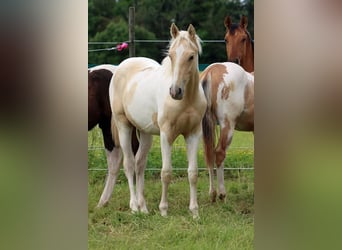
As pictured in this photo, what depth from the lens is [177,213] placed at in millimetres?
2377

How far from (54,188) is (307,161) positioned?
3.10 feet

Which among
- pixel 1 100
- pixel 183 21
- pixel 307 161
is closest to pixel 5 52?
pixel 1 100

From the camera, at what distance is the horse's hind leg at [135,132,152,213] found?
2.44 meters

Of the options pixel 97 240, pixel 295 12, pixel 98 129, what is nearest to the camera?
pixel 295 12

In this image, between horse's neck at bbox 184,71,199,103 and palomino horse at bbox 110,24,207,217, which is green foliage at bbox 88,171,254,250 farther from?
horse's neck at bbox 184,71,199,103

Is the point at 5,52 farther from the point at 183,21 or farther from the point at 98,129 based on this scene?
the point at 183,21

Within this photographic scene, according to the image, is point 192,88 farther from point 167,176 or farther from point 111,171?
point 111,171

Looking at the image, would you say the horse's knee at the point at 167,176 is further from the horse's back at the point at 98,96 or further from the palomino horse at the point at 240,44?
the palomino horse at the point at 240,44

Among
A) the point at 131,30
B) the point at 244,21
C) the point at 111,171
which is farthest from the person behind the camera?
the point at 111,171

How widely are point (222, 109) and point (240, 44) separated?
0.30m

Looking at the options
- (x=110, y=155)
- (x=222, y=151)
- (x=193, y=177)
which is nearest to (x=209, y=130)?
(x=222, y=151)

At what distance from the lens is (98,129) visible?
243cm

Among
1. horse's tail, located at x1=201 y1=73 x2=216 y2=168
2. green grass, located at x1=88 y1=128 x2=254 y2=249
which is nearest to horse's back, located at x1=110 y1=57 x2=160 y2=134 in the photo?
green grass, located at x1=88 y1=128 x2=254 y2=249

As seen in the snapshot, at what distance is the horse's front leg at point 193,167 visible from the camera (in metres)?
2.37
